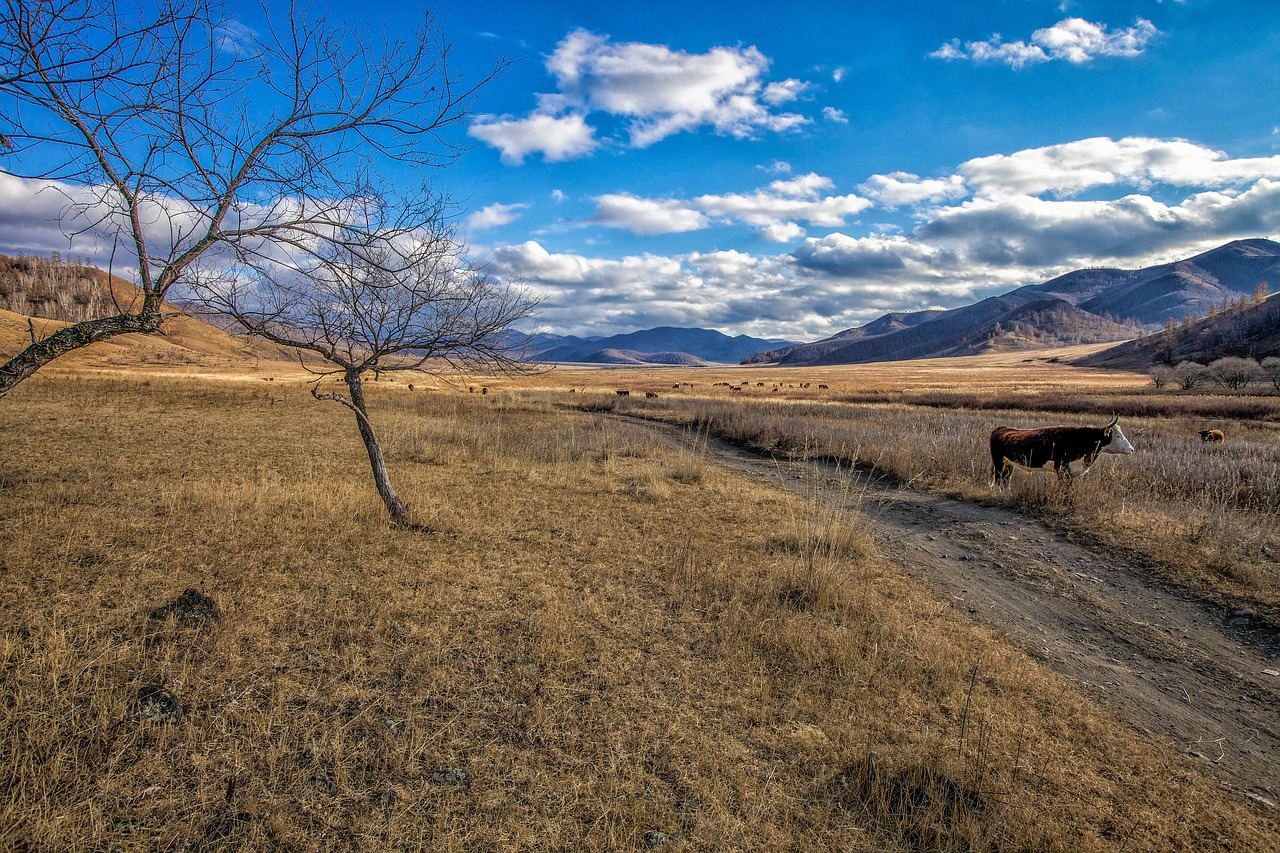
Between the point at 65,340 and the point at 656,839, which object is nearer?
the point at 656,839

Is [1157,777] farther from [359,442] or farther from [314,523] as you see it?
[359,442]

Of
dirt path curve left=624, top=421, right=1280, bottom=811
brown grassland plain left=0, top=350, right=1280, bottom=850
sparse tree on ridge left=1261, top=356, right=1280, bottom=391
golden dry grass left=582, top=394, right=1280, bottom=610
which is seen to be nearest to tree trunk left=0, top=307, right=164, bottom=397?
brown grassland plain left=0, top=350, right=1280, bottom=850

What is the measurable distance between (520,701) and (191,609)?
3.20 meters

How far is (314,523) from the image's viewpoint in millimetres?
7500

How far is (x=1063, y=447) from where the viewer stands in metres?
10.2

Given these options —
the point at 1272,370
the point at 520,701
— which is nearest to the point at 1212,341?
the point at 1272,370

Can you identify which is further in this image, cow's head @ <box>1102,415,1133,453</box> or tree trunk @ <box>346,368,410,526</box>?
cow's head @ <box>1102,415,1133,453</box>

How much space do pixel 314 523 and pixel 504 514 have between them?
266 centimetres

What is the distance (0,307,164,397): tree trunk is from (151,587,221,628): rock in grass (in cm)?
212

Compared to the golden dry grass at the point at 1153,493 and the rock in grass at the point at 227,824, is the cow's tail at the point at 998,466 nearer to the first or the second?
the golden dry grass at the point at 1153,493

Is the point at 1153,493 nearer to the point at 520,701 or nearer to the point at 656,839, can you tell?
the point at 656,839

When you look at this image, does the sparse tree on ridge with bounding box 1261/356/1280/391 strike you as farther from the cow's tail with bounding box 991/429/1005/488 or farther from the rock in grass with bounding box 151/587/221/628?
the rock in grass with bounding box 151/587/221/628

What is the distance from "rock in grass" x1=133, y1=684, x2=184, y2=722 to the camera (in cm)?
347

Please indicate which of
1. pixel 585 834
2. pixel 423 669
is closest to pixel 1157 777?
pixel 585 834
